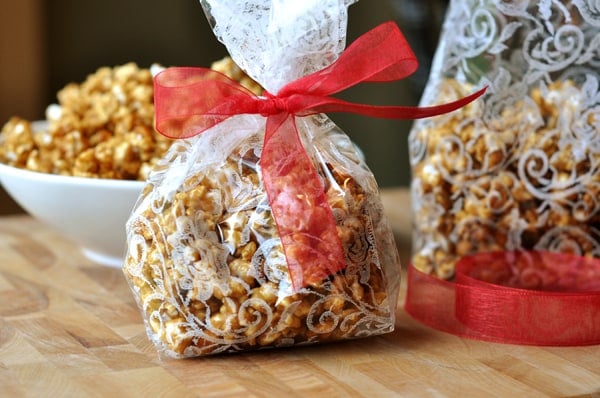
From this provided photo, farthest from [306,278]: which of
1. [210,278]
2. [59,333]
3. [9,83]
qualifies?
[9,83]

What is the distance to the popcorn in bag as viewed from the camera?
0.79 metres

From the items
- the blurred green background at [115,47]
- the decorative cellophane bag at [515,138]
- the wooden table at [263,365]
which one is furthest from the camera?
the blurred green background at [115,47]

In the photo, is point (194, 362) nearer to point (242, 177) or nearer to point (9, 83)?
point (242, 177)

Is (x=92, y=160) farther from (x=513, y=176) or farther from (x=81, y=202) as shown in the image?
(x=513, y=176)

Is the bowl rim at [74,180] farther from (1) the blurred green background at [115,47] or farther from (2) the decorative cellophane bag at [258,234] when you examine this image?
(1) the blurred green background at [115,47]

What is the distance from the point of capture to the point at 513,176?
1.00 metres

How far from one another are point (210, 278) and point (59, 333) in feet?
0.59

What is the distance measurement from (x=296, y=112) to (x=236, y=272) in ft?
0.48

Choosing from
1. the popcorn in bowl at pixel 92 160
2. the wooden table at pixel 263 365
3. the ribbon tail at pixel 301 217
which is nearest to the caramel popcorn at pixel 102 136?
the popcorn in bowl at pixel 92 160

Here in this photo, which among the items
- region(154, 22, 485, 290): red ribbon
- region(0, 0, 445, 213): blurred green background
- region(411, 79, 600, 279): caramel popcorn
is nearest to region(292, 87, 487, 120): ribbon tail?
region(154, 22, 485, 290): red ribbon

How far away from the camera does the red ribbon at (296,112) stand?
2.58ft

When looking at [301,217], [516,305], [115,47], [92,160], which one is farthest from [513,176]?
[115,47]

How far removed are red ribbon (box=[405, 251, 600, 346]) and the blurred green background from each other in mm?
844

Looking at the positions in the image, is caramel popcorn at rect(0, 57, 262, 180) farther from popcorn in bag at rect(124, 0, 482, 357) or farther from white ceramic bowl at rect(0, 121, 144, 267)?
popcorn in bag at rect(124, 0, 482, 357)
